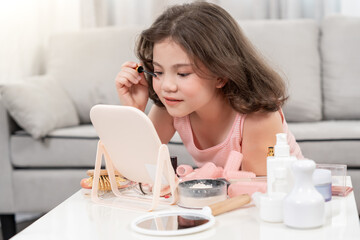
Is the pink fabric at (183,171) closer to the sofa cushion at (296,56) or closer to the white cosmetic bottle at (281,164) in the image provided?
the white cosmetic bottle at (281,164)

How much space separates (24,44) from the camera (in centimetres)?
293

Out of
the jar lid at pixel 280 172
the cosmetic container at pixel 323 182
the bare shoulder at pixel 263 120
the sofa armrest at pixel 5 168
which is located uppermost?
the bare shoulder at pixel 263 120

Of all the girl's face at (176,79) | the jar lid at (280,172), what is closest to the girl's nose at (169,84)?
the girl's face at (176,79)

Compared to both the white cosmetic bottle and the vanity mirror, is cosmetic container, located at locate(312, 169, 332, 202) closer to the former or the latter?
the white cosmetic bottle

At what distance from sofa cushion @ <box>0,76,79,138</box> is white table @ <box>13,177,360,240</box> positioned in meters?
1.29

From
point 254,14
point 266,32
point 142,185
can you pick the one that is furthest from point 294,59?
point 142,185

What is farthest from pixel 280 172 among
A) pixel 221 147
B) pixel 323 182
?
pixel 221 147

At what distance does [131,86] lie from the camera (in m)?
1.50

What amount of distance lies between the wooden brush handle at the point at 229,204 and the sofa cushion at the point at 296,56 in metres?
1.57

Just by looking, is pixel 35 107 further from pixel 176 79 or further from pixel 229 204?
pixel 229 204

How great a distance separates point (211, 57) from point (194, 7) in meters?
0.18

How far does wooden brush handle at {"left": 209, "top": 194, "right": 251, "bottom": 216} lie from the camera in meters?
0.92

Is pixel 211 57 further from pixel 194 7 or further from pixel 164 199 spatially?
pixel 164 199

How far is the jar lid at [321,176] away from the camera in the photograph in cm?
93
